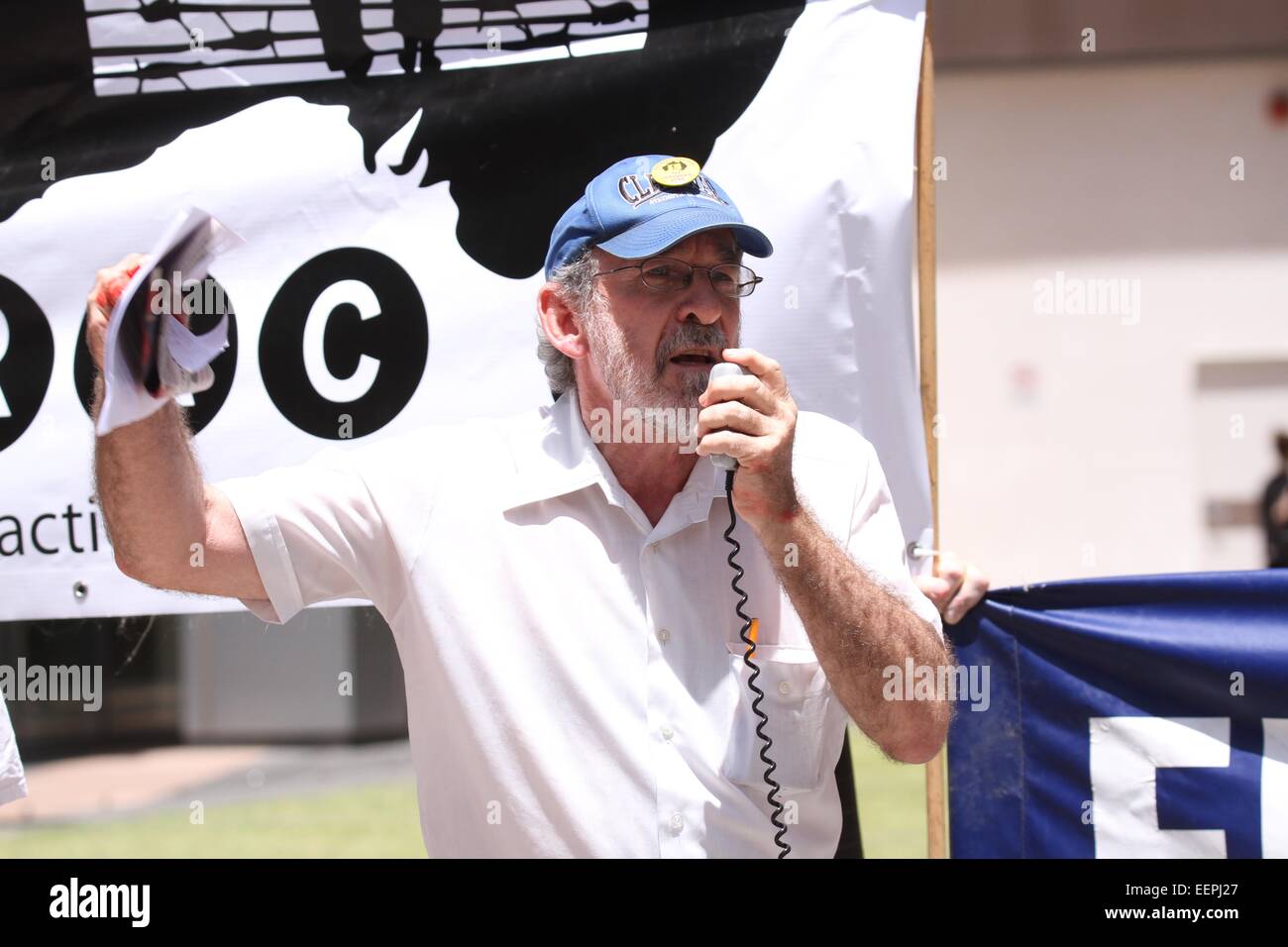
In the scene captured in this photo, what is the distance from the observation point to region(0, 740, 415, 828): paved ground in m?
8.06

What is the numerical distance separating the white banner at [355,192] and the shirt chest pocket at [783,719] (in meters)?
0.99

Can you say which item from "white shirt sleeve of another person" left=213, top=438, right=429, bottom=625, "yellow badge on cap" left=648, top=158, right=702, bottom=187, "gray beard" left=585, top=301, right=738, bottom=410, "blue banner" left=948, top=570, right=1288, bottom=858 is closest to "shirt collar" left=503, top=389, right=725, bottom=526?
"gray beard" left=585, top=301, right=738, bottom=410

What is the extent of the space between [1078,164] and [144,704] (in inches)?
335

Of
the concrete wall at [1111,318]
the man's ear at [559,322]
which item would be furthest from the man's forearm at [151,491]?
the concrete wall at [1111,318]

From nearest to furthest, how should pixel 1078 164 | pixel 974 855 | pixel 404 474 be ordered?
pixel 404 474
pixel 974 855
pixel 1078 164

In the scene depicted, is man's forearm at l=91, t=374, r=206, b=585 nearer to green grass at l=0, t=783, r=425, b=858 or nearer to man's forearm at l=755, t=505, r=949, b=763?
man's forearm at l=755, t=505, r=949, b=763

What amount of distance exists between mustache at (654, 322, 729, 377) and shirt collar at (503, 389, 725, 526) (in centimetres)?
19

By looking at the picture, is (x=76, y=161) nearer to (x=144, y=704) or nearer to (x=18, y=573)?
(x=18, y=573)

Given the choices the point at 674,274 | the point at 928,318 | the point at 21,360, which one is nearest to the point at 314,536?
the point at 674,274

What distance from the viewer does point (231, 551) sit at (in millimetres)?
2240

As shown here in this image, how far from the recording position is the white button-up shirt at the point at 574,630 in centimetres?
224

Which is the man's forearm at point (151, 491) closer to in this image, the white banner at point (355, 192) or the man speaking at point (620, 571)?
the man speaking at point (620, 571)

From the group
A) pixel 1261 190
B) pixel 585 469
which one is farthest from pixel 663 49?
pixel 1261 190

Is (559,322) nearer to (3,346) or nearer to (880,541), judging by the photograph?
(880,541)
